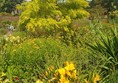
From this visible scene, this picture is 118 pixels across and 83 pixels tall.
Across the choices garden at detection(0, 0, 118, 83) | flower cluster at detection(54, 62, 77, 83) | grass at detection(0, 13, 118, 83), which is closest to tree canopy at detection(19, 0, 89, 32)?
garden at detection(0, 0, 118, 83)

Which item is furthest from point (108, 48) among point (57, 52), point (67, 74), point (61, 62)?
point (67, 74)

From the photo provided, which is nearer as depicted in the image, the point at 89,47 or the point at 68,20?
the point at 89,47

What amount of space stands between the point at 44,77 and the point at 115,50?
7.61ft

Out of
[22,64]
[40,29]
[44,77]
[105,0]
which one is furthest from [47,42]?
[105,0]

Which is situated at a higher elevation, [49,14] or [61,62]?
[61,62]

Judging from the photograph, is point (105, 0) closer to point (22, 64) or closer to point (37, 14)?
point (37, 14)

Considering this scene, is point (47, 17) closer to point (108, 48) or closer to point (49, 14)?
point (49, 14)

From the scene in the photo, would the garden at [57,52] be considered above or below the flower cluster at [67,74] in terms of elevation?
below

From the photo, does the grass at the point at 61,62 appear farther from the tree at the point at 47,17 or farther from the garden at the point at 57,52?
the tree at the point at 47,17

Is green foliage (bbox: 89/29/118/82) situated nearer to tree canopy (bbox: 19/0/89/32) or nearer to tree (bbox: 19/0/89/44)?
tree (bbox: 19/0/89/44)

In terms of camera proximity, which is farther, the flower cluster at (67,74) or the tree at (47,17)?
the tree at (47,17)

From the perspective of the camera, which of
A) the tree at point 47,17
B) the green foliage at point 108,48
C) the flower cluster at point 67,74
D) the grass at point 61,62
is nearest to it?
the flower cluster at point 67,74

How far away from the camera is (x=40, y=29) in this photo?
15.0 m

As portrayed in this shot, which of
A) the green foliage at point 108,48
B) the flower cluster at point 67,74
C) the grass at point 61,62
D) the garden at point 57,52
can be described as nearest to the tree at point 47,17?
the garden at point 57,52
